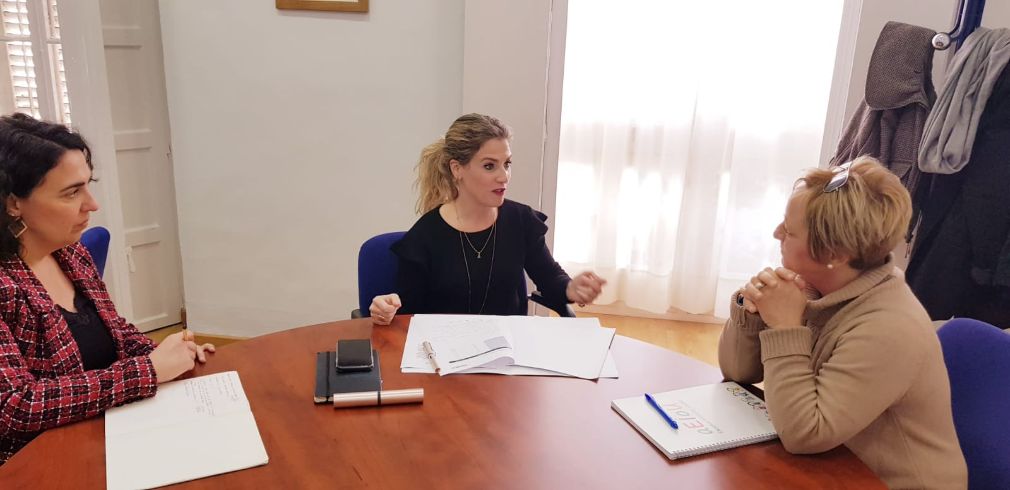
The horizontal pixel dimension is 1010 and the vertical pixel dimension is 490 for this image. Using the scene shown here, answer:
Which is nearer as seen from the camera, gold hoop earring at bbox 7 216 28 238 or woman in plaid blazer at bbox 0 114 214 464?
woman in plaid blazer at bbox 0 114 214 464

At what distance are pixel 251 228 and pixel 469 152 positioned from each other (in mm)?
1628

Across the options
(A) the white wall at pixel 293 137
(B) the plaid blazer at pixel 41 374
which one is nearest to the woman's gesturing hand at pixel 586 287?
(B) the plaid blazer at pixel 41 374

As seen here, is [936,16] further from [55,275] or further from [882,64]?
[55,275]

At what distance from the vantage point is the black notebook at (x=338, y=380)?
138cm

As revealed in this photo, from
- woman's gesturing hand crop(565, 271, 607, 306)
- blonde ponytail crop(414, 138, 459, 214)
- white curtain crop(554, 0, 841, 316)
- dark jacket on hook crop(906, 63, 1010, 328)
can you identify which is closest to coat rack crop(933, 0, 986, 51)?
dark jacket on hook crop(906, 63, 1010, 328)

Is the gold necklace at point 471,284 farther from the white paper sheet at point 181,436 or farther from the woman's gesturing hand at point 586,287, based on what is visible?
the white paper sheet at point 181,436

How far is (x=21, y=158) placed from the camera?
142 cm

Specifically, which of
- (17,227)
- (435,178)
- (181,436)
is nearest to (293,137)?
(435,178)

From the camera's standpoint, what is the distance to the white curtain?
3414 mm

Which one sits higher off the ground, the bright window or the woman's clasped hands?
the bright window

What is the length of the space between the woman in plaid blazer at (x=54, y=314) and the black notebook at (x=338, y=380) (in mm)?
265

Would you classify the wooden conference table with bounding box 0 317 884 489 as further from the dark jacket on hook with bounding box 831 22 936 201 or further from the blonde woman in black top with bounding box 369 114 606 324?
the dark jacket on hook with bounding box 831 22 936 201

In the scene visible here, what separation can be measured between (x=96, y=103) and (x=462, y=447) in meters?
2.49

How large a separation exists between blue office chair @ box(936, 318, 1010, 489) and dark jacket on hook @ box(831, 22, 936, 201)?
1015 mm
